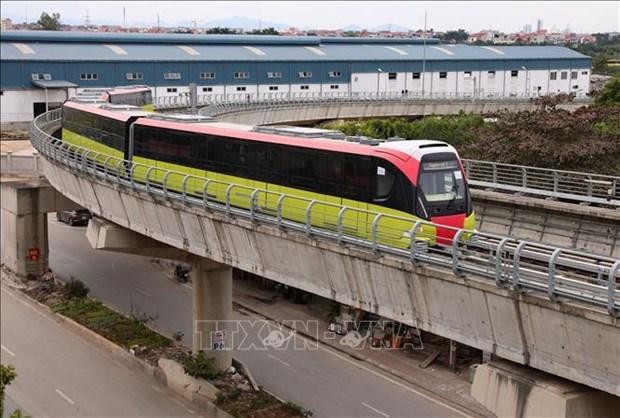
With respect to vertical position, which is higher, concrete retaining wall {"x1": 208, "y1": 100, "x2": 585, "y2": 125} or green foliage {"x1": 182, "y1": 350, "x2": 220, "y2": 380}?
concrete retaining wall {"x1": 208, "y1": 100, "x2": 585, "y2": 125}

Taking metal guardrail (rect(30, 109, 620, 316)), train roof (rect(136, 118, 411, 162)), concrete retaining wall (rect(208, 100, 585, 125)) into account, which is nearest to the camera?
metal guardrail (rect(30, 109, 620, 316))

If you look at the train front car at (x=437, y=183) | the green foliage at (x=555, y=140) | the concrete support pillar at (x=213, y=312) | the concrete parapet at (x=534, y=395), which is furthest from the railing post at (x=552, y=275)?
the green foliage at (x=555, y=140)

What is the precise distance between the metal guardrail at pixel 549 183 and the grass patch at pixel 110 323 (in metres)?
11.8

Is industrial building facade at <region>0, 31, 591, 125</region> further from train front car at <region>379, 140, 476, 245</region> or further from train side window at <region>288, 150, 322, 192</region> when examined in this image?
train front car at <region>379, 140, 476, 245</region>

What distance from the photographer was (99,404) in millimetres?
24375

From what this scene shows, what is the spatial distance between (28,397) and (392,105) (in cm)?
4492

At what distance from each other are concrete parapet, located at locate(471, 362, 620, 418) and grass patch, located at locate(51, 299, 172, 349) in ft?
55.0

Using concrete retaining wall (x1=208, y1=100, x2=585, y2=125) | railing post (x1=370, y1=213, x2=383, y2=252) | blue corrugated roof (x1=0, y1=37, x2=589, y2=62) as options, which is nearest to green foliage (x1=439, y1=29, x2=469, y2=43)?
blue corrugated roof (x1=0, y1=37, x2=589, y2=62)

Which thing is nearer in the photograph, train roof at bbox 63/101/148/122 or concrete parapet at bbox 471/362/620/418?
concrete parapet at bbox 471/362/620/418

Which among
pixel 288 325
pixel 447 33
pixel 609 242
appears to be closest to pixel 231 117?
pixel 288 325

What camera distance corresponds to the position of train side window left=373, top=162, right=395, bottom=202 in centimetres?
1734

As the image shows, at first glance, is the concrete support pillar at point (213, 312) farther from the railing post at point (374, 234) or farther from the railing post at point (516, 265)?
the railing post at point (516, 265)

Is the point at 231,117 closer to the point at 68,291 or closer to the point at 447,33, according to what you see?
the point at 68,291

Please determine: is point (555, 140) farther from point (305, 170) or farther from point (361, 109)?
point (361, 109)
